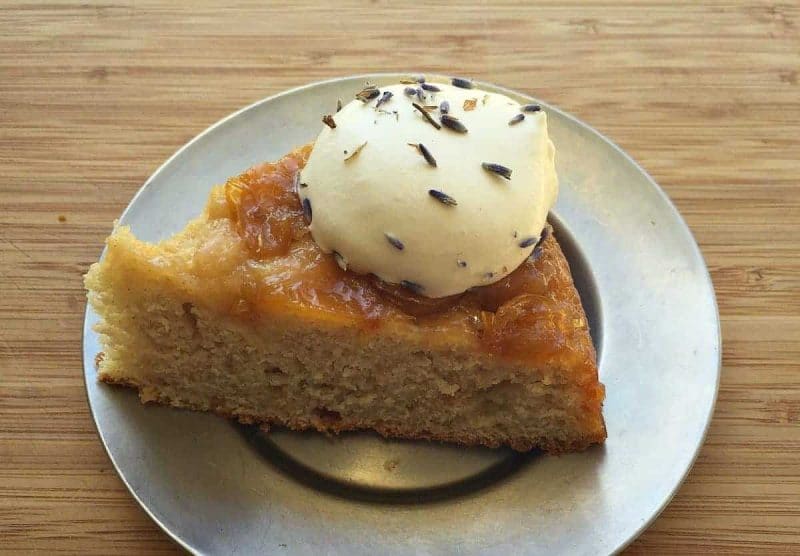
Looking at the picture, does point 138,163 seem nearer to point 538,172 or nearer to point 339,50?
point 339,50

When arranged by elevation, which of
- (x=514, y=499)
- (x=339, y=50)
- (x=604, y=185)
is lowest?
(x=514, y=499)

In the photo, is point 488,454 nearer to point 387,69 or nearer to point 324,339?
point 324,339

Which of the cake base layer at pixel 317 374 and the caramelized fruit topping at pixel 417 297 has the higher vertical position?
the caramelized fruit topping at pixel 417 297

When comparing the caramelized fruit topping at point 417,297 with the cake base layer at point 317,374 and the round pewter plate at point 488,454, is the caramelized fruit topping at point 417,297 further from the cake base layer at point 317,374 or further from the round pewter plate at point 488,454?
the round pewter plate at point 488,454

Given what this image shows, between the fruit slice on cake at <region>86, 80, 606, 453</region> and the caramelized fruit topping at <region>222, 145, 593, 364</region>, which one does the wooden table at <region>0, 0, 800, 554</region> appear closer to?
the fruit slice on cake at <region>86, 80, 606, 453</region>

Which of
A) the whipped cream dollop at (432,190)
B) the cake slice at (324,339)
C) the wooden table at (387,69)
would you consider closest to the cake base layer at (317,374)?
the cake slice at (324,339)

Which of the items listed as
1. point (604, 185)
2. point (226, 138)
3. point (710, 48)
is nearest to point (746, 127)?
point (710, 48)

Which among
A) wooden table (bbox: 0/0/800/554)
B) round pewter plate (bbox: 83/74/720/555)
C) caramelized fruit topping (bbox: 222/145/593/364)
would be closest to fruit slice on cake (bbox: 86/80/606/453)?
caramelized fruit topping (bbox: 222/145/593/364)
